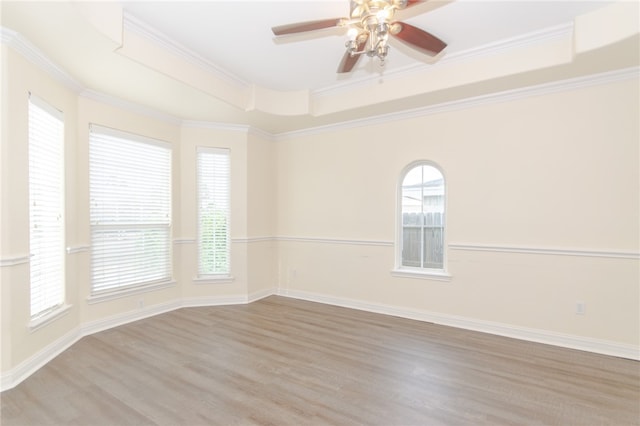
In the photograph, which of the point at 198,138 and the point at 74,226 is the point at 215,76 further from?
the point at 74,226

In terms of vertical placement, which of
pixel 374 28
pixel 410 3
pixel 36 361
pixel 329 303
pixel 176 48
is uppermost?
pixel 176 48

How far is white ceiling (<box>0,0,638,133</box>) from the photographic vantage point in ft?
8.53

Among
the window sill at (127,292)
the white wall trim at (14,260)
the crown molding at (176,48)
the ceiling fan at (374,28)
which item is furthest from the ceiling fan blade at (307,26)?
the window sill at (127,292)

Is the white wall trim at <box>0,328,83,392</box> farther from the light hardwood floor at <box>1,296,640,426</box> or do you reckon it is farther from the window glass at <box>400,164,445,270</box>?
the window glass at <box>400,164,445,270</box>

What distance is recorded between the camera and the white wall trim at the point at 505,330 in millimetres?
3184

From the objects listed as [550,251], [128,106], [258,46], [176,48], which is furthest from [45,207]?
[550,251]

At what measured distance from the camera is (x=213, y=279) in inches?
194

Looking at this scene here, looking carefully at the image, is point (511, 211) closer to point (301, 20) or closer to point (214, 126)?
point (301, 20)

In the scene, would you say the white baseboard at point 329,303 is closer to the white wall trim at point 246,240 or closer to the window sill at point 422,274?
the window sill at point 422,274

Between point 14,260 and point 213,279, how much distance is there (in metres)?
2.55

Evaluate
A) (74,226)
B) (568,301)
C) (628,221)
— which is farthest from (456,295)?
(74,226)

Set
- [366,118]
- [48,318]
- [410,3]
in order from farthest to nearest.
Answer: [366,118] < [48,318] < [410,3]

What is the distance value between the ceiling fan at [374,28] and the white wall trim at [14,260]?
2.74 m

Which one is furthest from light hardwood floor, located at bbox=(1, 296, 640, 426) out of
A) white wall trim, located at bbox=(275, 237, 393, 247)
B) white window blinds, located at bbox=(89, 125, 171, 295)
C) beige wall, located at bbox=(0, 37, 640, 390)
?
white wall trim, located at bbox=(275, 237, 393, 247)
